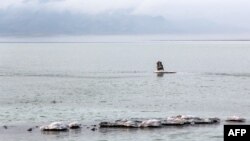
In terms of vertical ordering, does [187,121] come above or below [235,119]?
below

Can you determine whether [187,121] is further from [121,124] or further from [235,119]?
[121,124]

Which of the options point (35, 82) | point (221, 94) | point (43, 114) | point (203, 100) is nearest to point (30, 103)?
point (43, 114)

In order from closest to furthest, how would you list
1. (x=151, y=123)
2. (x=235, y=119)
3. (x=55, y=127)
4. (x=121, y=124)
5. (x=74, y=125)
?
(x=55, y=127)
(x=74, y=125)
(x=151, y=123)
(x=121, y=124)
(x=235, y=119)

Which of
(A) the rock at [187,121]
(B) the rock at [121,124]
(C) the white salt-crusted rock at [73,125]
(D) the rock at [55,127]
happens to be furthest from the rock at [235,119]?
(D) the rock at [55,127]

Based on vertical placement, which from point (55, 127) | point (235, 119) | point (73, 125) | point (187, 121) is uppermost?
point (235, 119)

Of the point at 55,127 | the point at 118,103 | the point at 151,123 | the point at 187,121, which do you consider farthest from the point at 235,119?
the point at 118,103

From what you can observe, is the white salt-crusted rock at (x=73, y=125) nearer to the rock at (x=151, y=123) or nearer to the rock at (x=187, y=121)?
the rock at (x=151, y=123)

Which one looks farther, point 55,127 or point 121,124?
point 121,124

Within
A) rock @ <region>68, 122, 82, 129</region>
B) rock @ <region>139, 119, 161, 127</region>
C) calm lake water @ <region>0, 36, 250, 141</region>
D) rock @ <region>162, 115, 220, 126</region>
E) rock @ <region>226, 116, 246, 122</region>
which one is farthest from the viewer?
rock @ <region>226, 116, 246, 122</region>

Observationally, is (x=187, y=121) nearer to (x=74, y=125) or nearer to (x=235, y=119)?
(x=235, y=119)

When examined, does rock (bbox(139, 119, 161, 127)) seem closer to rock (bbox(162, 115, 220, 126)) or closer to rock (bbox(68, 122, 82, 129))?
rock (bbox(162, 115, 220, 126))

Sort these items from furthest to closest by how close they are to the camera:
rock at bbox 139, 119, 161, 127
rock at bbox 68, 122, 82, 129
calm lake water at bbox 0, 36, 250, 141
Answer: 1. rock at bbox 139, 119, 161, 127
2. rock at bbox 68, 122, 82, 129
3. calm lake water at bbox 0, 36, 250, 141

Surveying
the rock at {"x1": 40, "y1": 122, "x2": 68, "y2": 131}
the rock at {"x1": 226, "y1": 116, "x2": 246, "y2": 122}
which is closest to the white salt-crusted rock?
the rock at {"x1": 40, "y1": 122, "x2": 68, "y2": 131}

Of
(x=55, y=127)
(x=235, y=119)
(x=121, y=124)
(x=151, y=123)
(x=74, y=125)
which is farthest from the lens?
(x=235, y=119)
